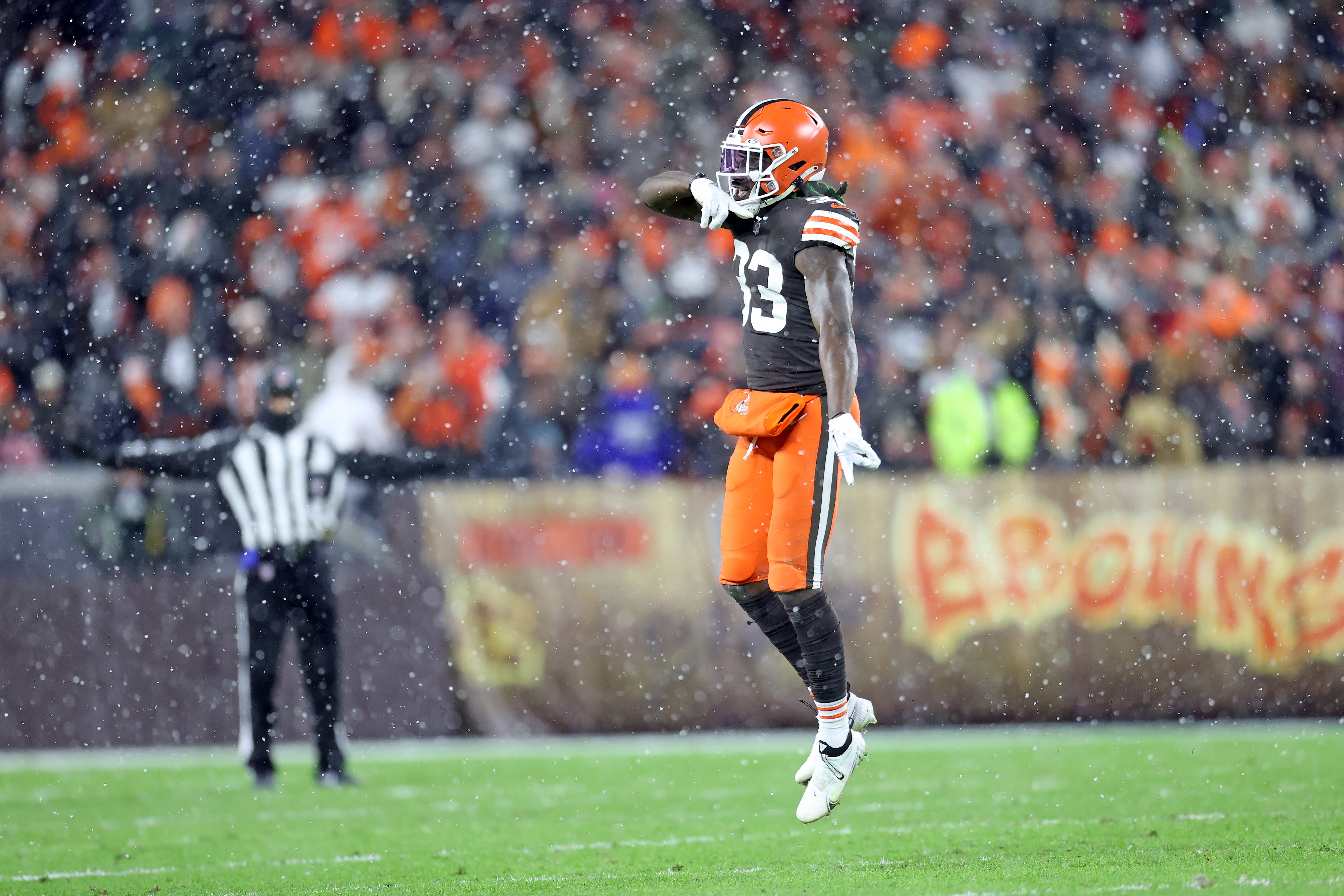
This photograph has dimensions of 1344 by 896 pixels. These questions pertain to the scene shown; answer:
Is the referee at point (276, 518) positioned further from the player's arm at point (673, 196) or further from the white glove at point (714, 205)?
the white glove at point (714, 205)

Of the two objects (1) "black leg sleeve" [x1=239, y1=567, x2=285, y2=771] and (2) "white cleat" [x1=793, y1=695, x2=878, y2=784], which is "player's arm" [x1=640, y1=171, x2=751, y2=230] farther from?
(1) "black leg sleeve" [x1=239, y1=567, x2=285, y2=771]

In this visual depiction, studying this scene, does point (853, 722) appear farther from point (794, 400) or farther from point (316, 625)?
point (316, 625)

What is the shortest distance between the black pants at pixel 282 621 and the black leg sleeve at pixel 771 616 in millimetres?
3078

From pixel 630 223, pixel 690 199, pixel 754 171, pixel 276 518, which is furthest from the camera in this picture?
pixel 630 223

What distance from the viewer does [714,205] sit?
438 cm

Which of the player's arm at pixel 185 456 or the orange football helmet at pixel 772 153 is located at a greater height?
the orange football helmet at pixel 772 153

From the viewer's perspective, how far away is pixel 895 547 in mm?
8250

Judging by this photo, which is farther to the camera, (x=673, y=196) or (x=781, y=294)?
(x=673, y=196)

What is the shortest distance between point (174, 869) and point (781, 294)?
2535 mm

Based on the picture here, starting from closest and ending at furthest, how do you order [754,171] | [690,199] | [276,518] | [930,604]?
[754,171] → [690,199] → [276,518] → [930,604]

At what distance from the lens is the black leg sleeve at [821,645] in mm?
4270

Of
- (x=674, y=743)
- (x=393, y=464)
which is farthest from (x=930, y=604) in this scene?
(x=393, y=464)

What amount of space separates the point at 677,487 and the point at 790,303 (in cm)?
392

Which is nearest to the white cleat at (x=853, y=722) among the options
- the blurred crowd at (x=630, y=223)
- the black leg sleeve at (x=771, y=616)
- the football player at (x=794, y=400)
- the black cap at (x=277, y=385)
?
the football player at (x=794, y=400)
